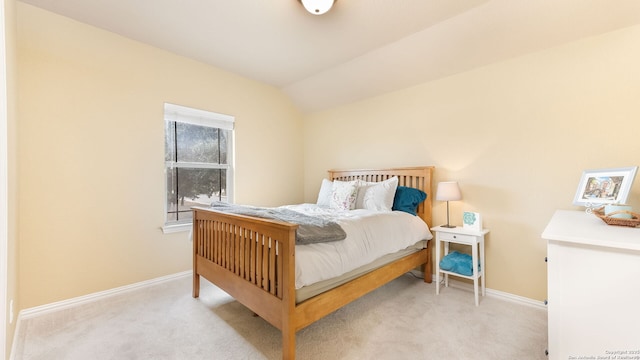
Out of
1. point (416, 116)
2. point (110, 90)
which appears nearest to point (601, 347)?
point (416, 116)

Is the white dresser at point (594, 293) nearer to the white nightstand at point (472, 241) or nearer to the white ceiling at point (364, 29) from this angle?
the white nightstand at point (472, 241)

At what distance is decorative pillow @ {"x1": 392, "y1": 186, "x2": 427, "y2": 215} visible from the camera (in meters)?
2.84

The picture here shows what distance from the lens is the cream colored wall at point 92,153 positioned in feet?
7.15

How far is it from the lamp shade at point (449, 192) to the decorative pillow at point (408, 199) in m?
0.25

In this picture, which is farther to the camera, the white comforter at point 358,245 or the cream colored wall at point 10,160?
the white comforter at point 358,245

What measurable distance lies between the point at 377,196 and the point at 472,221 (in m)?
0.94

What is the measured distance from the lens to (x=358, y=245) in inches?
76.9

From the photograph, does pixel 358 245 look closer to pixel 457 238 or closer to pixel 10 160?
pixel 457 238

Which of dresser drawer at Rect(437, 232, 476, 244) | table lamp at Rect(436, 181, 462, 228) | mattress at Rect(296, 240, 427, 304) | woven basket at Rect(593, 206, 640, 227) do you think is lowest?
mattress at Rect(296, 240, 427, 304)

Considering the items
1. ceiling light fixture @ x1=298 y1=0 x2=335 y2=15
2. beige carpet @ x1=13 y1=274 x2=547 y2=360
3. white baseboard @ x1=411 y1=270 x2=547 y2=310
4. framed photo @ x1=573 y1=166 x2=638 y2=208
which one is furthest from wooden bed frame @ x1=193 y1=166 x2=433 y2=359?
ceiling light fixture @ x1=298 y1=0 x2=335 y2=15

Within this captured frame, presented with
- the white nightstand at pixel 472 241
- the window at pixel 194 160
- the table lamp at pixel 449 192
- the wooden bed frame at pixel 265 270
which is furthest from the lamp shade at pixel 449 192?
the window at pixel 194 160

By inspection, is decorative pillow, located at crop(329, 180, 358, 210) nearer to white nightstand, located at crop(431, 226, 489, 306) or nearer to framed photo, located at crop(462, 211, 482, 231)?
white nightstand, located at crop(431, 226, 489, 306)

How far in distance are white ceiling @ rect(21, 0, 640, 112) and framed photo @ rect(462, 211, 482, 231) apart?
4.94 ft

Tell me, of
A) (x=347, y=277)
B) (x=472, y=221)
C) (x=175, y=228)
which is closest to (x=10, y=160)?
(x=175, y=228)
